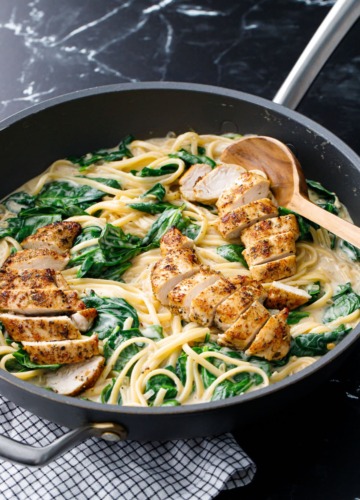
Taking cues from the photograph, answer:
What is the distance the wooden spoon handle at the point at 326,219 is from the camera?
4765mm

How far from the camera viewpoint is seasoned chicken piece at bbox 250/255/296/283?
4.87 meters

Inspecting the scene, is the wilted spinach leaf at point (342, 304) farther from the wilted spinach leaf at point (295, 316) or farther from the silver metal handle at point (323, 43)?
the silver metal handle at point (323, 43)

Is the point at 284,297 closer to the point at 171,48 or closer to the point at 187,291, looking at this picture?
the point at 187,291

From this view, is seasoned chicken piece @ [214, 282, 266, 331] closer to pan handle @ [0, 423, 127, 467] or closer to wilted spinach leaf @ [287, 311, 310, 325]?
wilted spinach leaf @ [287, 311, 310, 325]

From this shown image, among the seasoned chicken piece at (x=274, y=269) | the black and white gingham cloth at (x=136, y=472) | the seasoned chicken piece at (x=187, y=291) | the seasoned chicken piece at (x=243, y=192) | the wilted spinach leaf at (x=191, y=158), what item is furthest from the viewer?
the wilted spinach leaf at (x=191, y=158)

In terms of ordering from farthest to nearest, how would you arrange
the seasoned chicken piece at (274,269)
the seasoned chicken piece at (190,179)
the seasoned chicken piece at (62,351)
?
the seasoned chicken piece at (190,179) < the seasoned chicken piece at (274,269) < the seasoned chicken piece at (62,351)

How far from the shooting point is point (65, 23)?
7.51 m

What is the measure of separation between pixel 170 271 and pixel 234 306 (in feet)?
1.65

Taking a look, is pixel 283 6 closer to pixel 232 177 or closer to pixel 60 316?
pixel 232 177

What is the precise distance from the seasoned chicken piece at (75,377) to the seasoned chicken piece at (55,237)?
0.95m

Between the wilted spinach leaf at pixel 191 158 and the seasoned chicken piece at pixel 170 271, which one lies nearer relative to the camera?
the seasoned chicken piece at pixel 170 271

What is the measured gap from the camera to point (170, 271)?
4758mm

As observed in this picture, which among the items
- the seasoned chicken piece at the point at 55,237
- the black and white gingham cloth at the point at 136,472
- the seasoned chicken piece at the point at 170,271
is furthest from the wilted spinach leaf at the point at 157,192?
the black and white gingham cloth at the point at 136,472

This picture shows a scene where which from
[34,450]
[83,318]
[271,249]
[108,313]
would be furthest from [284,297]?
[34,450]
